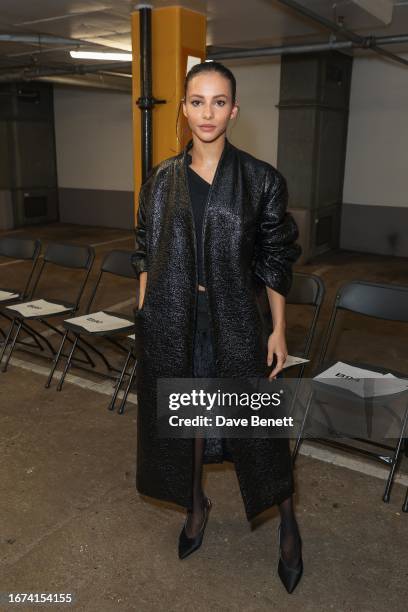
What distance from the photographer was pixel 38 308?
401 cm

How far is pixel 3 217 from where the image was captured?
10.7 metres

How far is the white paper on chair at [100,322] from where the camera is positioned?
3553mm

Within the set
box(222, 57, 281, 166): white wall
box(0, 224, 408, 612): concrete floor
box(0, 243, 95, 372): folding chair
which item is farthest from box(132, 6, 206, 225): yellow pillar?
box(222, 57, 281, 166): white wall

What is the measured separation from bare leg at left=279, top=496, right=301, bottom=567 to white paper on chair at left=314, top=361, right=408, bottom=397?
28.9 inches

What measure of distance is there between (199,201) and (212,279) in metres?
0.26

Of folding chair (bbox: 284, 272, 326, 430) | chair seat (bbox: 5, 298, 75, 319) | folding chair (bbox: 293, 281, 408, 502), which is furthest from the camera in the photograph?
chair seat (bbox: 5, 298, 75, 319)

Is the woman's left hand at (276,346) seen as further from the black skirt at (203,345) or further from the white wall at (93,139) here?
the white wall at (93,139)

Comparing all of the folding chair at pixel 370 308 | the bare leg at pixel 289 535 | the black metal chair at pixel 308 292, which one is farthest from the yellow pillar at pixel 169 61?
the bare leg at pixel 289 535

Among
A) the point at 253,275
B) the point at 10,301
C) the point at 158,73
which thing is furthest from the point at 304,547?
the point at 158,73

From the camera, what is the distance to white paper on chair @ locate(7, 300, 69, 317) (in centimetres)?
386

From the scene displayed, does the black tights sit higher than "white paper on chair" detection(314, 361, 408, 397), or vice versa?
"white paper on chair" detection(314, 361, 408, 397)

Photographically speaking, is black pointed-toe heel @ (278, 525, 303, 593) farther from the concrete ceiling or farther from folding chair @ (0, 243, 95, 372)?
the concrete ceiling

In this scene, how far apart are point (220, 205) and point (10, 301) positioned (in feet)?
9.95

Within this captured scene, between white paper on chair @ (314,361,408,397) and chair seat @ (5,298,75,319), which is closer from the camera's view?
white paper on chair @ (314,361,408,397)
